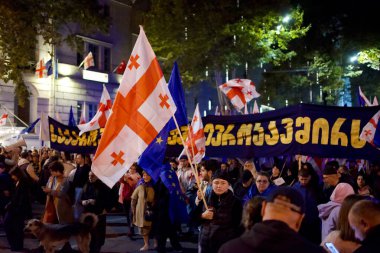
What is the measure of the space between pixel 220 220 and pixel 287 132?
124 inches

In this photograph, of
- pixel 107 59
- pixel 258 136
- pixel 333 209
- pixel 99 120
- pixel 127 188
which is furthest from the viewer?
pixel 107 59

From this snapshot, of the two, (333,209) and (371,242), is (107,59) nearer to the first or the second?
(333,209)

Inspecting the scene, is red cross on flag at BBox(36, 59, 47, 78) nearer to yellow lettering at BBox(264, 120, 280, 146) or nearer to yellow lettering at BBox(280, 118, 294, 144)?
yellow lettering at BBox(264, 120, 280, 146)

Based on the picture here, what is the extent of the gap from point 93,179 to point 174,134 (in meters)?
2.70

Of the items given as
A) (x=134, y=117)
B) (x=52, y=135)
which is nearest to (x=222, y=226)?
(x=134, y=117)

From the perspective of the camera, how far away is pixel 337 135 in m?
8.48

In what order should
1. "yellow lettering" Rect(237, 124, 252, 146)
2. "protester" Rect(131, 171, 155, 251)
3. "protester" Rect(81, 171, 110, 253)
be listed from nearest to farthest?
"protester" Rect(81, 171, 110, 253), "yellow lettering" Rect(237, 124, 252, 146), "protester" Rect(131, 171, 155, 251)

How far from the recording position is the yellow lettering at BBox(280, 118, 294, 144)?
8648 mm

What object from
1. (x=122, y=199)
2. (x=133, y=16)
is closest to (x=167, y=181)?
(x=122, y=199)

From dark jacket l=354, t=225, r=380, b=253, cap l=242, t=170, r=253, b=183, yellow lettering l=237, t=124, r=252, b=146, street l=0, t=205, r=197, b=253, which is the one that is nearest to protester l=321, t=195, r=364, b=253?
dark jacket l=354, t=225, r=380, b=253

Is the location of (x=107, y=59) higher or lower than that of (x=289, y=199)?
higher

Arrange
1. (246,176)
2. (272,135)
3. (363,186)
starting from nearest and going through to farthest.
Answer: (272,135), (246,176), (363,186)

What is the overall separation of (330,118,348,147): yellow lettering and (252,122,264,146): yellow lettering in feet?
4.15

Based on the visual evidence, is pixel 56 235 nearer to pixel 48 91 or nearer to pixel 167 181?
pixel 167 181
